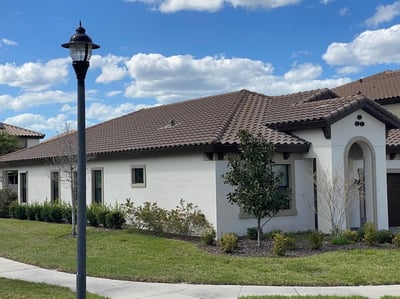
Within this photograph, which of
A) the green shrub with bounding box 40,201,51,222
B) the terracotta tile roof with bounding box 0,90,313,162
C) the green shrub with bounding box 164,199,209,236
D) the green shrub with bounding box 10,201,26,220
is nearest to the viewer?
the green shrub with bounding box 164,199,209,236

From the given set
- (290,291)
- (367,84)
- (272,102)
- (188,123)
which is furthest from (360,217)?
(367,84)

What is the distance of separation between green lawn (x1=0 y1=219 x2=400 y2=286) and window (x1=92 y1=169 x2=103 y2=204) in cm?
603

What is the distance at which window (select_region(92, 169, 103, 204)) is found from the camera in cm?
2272

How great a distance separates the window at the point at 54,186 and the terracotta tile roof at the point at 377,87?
55.3 ft

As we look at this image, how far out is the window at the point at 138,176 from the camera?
1985cm

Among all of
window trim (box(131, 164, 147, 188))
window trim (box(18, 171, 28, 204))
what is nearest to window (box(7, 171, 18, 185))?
window trim (box(18, 171, 28, 204))

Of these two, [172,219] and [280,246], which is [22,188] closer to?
[172,219]

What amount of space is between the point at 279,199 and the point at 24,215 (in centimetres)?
1581

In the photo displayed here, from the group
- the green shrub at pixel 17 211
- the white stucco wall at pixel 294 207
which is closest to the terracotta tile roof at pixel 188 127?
the white stucco wall at pixel 294 207

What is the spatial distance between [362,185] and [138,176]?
8238 millimetres

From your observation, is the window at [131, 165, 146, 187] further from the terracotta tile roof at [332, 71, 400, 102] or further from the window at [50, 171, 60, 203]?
the terracotta tile roof at [332, 71, 400, 102]

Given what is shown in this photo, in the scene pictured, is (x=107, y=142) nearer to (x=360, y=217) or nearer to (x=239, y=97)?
(x=239, y=97)

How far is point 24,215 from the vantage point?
2600 centimetres

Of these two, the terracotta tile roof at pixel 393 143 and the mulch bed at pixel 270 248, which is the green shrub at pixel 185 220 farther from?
the terracotta tile roof at pixel 393 143
